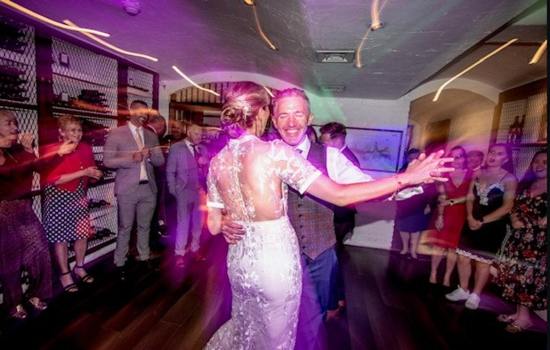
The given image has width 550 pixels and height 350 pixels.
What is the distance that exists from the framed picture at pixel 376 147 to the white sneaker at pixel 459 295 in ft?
6.53

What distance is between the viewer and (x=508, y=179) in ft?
9.89

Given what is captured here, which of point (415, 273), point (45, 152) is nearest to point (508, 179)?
point (415, 273)

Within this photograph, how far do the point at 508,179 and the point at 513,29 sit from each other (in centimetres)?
144

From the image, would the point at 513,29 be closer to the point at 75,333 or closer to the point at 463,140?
the point at 75,333

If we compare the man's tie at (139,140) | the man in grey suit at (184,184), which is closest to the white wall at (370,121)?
the man in grey suit at (184,184)

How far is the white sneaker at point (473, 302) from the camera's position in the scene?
332cm

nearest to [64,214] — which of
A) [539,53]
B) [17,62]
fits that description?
[17,62]

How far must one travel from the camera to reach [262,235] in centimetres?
155

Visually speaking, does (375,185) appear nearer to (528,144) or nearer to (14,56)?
(14,56)

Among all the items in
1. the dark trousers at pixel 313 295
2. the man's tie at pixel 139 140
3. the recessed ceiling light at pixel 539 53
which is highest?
the recessed ceiling light at pixel 539 53

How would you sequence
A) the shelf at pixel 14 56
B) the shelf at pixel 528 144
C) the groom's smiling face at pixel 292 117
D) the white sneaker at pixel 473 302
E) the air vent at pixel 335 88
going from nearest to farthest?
the groom's smiling face at pixel 292 117 < the shelf at pixel 14 56 < the white sneaker at pixel 473 302 < the shelf at pixel 528 144 < the air vent at pixel 335 88

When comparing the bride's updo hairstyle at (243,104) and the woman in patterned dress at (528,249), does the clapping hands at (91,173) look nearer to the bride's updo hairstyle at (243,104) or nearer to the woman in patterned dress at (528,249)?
the bride's updo hairstyle at (243,104)

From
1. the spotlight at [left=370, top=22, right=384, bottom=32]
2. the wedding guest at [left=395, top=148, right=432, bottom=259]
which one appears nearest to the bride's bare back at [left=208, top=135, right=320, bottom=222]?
the spotlight at [left=370, top=22, right=384, bottom=32]

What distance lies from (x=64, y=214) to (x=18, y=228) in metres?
0.53
